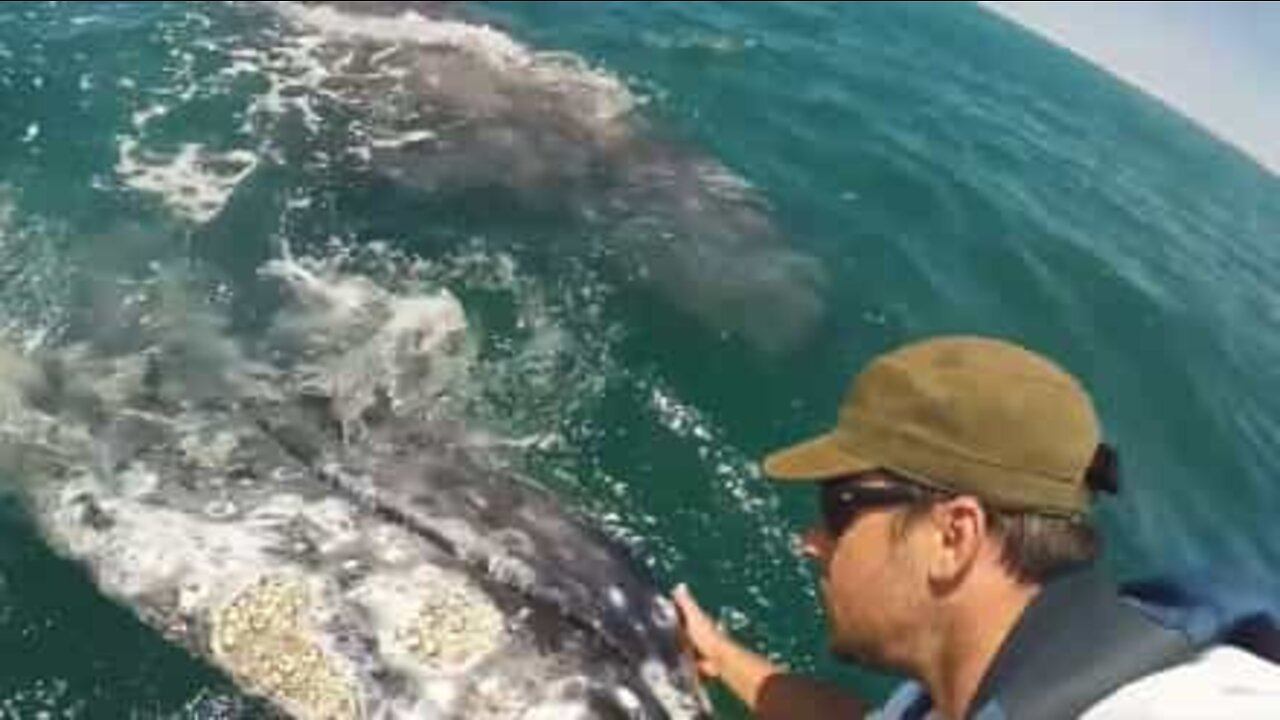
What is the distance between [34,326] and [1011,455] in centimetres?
784

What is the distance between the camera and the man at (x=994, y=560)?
3.54 metres

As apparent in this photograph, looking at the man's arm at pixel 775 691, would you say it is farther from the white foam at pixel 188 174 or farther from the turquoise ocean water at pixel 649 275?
the white foam at pixel 188 174

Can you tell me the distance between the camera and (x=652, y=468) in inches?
391

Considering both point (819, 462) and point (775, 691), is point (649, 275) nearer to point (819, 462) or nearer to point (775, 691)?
point (775, 691)

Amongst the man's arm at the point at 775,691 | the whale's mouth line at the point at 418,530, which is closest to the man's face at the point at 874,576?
the man's arm at the point at 775,691

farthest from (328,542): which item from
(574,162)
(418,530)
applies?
(574,162)

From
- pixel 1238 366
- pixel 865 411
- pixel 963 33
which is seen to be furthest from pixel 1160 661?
pixel 963 33

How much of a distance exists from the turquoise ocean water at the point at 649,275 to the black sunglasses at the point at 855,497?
349cm

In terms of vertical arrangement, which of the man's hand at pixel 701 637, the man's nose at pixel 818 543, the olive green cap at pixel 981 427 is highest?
the olive green cap at pixel 981 427

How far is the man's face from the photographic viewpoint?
3836 mm

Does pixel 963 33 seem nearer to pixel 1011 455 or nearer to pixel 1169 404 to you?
pixel 1169 404

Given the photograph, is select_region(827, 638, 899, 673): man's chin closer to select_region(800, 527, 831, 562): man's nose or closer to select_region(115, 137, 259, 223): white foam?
select_region(800, 527, 831, 562): man's nose

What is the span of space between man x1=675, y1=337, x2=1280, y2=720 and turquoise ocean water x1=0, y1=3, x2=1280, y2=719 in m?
3.60

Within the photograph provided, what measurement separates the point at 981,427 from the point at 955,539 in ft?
0.86
